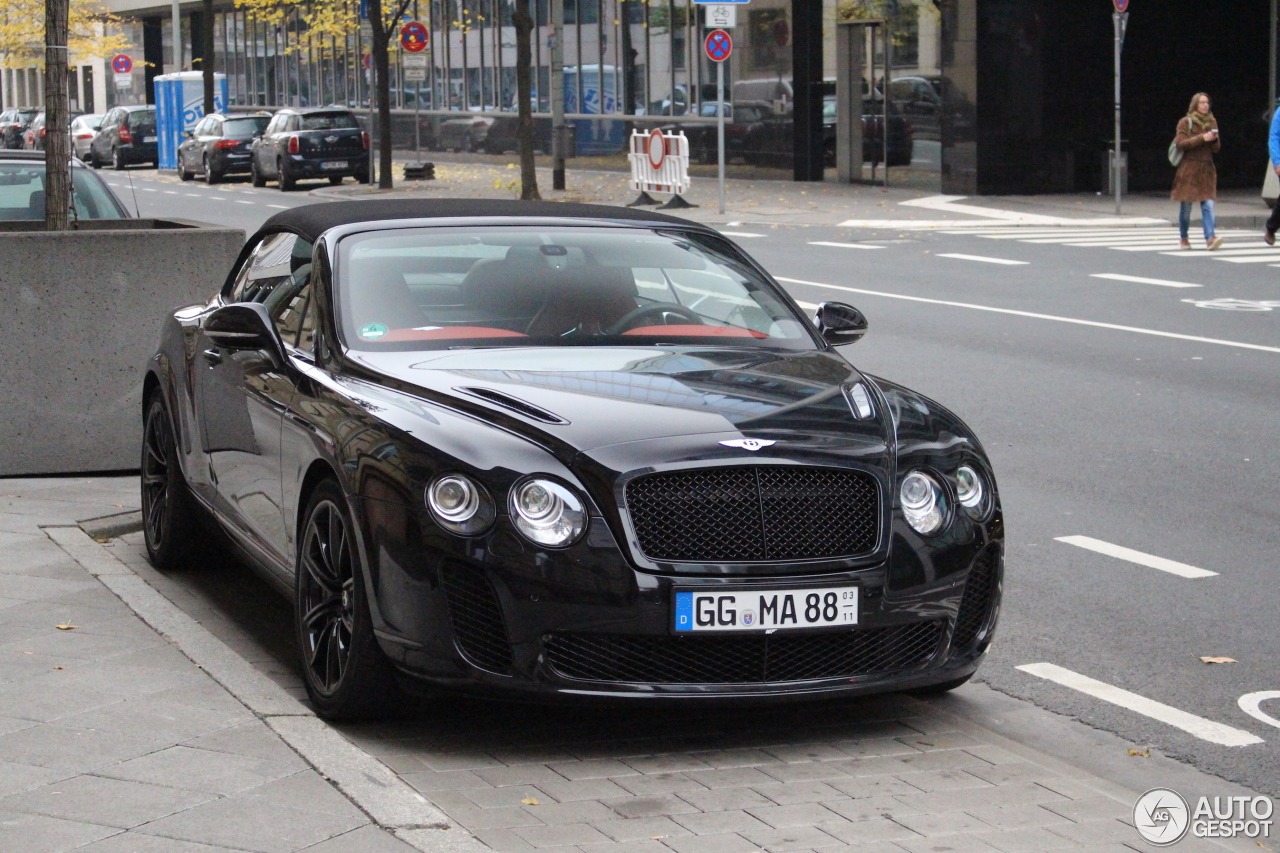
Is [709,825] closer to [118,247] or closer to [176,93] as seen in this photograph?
[118,247]

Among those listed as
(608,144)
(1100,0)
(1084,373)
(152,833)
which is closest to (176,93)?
(608,144)

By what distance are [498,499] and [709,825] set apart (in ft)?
3.12

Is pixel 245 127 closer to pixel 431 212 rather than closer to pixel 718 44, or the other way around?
pixel 718 44

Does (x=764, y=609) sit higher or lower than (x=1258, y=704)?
higher

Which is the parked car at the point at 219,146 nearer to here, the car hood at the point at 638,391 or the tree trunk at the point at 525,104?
the tree trunk at the point at 525,104

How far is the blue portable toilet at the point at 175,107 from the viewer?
51.5m

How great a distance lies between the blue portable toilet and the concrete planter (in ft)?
143

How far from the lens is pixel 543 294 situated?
18.9 ft

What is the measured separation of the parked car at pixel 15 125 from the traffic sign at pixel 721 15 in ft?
119

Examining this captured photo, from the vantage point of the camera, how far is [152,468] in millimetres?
7191

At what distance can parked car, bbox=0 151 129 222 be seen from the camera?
489 inches

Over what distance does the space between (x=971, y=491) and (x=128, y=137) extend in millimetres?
52212

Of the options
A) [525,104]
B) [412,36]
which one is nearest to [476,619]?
[525,104]

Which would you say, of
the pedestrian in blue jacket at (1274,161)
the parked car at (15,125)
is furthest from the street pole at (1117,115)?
the parked car at (15,125)
